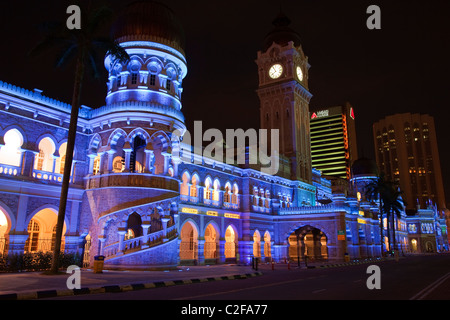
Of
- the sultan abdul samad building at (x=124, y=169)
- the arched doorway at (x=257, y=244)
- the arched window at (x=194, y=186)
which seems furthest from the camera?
the arched doorway at (x=257, y=244)

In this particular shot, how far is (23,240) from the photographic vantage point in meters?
23.1

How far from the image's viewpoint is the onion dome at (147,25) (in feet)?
92.0

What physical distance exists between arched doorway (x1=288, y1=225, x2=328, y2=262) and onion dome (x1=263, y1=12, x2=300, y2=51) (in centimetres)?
2838

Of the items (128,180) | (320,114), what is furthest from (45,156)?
(320,114)

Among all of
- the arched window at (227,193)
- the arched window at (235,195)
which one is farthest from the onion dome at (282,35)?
the arched window at (227,193)

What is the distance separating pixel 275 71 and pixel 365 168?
34.5 metres

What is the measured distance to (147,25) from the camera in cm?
2814

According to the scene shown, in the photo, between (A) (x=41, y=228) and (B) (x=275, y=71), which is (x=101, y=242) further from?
(B) (x=275, y=71)

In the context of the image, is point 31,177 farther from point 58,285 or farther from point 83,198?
point 58,285

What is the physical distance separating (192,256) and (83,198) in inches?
513

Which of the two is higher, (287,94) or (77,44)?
(287,94)

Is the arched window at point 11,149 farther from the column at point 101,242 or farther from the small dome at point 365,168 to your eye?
the small dome at point 365,168

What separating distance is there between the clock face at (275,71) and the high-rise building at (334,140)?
9979cm
